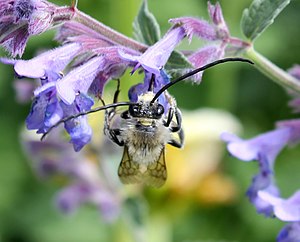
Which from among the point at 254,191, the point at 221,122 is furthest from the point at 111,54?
the point at 221,122

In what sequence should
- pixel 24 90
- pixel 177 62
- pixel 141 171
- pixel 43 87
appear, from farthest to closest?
pixel 24 90 → pixel 141 171 → pixel 177 62 → pixel 43 87

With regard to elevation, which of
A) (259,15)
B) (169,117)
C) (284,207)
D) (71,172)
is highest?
(259,15)

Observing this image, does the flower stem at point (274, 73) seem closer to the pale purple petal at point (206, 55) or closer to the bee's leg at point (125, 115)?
the pale purple petal at point (206, 55)

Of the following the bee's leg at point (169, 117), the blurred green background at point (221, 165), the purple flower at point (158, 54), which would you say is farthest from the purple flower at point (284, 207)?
the blurred green background at point (221, 165)

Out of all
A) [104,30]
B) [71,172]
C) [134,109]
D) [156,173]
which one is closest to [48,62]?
[104,30]

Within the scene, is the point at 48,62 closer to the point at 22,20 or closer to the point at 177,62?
the point at 22,20

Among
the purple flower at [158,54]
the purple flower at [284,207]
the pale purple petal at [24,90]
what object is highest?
the purple flower at [158,54]
